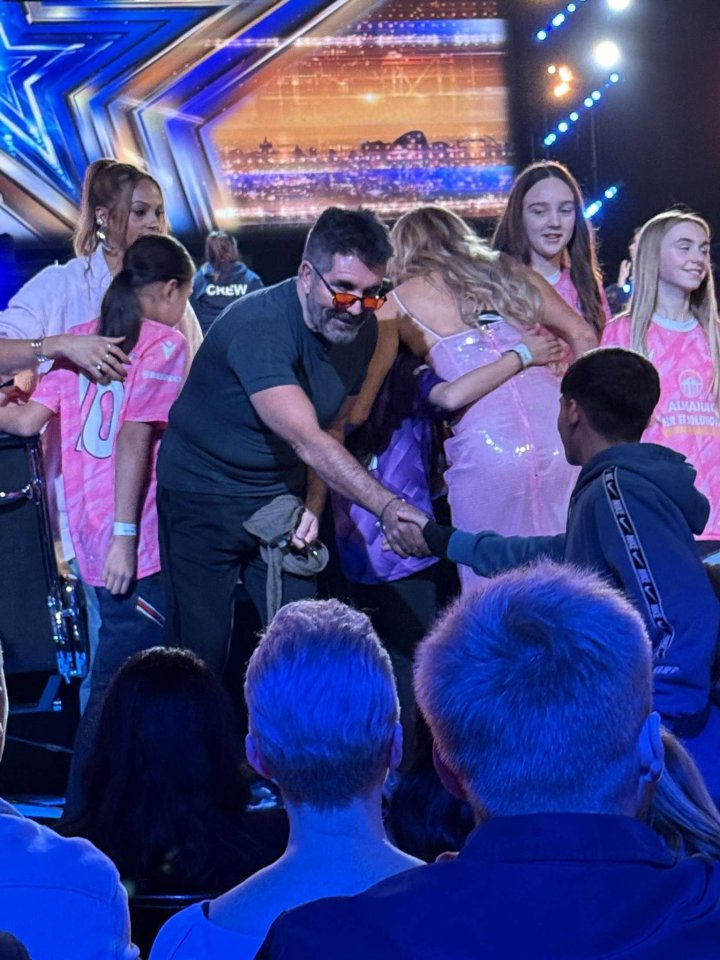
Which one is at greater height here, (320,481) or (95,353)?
(95,353)

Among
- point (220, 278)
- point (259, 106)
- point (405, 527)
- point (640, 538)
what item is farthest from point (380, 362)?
point (259, 106)

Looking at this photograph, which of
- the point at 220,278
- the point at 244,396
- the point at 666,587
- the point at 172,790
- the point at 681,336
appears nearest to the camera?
the point at 172,790

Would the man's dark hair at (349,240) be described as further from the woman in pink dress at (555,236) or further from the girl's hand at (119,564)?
the girl's hand at (119,564)

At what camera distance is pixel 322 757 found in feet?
5.16

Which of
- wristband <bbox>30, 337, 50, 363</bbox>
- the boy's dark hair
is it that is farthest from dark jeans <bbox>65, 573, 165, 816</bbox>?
the boy's dark hair

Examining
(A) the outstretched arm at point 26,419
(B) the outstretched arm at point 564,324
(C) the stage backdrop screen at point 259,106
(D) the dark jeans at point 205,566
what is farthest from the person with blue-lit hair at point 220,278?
(D) the dark jeans at point 205,566

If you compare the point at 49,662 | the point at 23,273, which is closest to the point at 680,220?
the point at 49,662

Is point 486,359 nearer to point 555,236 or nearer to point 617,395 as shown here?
point 555,236

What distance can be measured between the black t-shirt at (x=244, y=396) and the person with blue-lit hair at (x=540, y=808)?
7.43 ft

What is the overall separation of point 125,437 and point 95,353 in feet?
0.82

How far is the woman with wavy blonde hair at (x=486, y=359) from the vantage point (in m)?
3.75

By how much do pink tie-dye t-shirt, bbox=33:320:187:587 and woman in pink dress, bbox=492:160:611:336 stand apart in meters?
1.09

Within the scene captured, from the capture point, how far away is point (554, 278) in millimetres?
4148

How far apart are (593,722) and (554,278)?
3.15 meters
